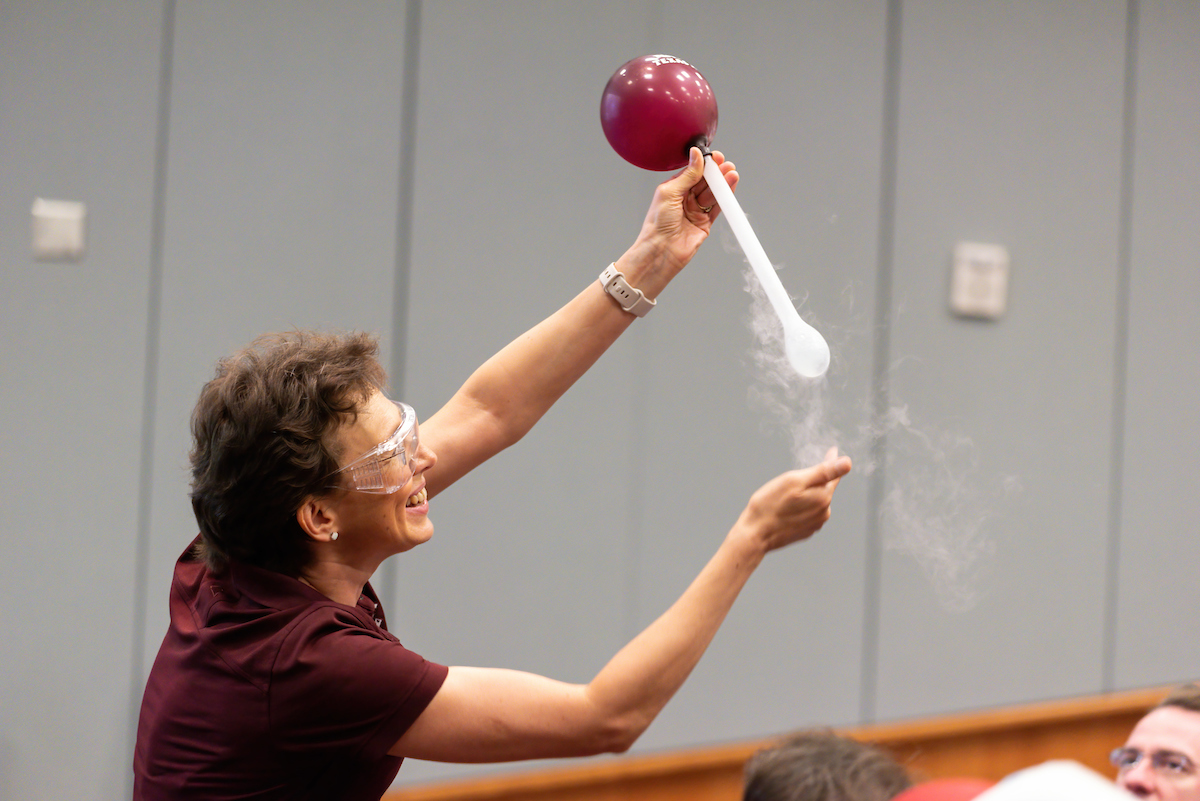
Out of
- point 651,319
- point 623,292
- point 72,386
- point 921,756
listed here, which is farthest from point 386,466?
point 921,756

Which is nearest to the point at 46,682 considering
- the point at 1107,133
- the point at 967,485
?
the point at 967,485

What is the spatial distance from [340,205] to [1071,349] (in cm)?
253

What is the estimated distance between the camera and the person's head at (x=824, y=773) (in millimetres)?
992

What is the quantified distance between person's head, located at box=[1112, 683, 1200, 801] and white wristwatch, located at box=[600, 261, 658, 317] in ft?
3.15

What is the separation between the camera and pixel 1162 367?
12.2 feet

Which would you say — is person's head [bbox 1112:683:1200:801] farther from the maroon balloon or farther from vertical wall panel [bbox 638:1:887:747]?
vertical wall panel [bbox 638:1:887:747]

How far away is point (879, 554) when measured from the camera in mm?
3273

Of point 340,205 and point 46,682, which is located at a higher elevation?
point 340,205

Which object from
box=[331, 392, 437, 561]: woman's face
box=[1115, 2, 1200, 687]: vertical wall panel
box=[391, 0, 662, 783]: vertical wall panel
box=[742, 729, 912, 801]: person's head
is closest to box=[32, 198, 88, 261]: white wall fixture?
box=[391, 0, 662, 783]: vertical wall panel

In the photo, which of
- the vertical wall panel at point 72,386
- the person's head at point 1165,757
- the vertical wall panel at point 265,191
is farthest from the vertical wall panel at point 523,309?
the person's head at point 1165,757

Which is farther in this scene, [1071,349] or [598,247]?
[1071,349]

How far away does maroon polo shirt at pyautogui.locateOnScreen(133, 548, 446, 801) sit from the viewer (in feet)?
3.61

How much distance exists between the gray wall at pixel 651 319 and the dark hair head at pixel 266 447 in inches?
34.5

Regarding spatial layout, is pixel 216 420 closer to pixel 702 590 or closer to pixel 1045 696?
pixel 702 590
